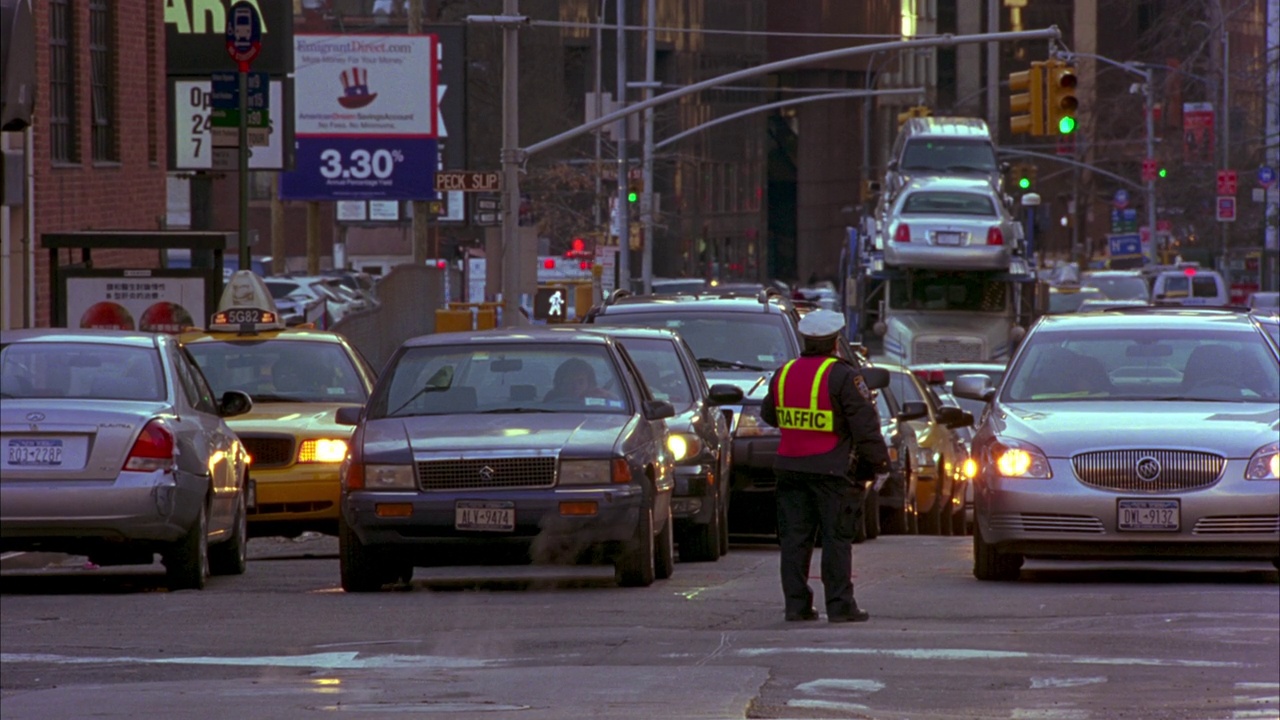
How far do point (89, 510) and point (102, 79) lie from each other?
19890 millimetres

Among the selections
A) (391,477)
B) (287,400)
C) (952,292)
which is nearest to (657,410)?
(391,477)

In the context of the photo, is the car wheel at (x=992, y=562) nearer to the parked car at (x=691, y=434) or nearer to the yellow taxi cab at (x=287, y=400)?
the parked car at (x=691, y=434)

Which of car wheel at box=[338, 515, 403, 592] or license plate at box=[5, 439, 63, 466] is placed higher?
license plate at box=[5, 439, 63, 466]

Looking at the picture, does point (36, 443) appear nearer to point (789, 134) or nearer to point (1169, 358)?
point (1169, 358)

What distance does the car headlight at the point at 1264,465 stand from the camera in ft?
41.8

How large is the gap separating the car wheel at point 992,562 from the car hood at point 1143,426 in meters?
0.69

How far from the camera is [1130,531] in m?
12.7

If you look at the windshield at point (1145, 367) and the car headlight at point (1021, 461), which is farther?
the windshield at point (1145, 367)

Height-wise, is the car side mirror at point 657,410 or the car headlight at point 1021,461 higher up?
the car side mirror at point 657,410

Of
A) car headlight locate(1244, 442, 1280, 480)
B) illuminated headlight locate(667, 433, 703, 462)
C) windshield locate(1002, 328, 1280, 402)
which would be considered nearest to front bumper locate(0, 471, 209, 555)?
illuminated headlight locate(667, 433, 703, 462)

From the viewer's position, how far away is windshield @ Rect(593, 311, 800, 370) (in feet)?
58.4

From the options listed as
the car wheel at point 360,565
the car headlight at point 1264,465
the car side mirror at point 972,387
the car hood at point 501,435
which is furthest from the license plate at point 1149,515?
the car wheel at point 360,565

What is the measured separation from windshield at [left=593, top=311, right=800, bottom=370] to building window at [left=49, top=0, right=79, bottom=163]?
13007 mm

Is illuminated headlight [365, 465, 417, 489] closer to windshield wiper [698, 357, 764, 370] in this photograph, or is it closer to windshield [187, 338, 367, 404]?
windshield [187, 338, 367, 404]
